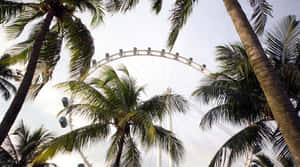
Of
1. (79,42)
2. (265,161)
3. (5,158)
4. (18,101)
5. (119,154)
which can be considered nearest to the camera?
(18,101)

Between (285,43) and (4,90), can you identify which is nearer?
(285,43)

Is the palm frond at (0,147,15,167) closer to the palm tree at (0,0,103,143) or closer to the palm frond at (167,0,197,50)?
the palm tree at (0,0,103,143)

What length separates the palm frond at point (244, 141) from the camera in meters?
6.83

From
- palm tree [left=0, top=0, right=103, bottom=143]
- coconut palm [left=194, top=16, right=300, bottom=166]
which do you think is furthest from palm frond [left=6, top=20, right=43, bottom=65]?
coconut palm [left=194, top=16, right=300, bottom=166]

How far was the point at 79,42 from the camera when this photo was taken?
7.07 m

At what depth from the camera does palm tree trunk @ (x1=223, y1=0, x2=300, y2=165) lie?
2680 millimetres

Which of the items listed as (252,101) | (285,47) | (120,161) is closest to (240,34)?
(252,101)

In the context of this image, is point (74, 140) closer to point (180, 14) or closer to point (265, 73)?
point (180, 14)

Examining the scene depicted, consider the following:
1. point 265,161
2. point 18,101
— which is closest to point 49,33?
point 18,101

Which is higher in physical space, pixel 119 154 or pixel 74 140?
pixel 74 140

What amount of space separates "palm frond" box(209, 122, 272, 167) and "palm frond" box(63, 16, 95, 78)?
494 centimetres

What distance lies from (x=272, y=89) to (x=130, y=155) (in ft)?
20.4

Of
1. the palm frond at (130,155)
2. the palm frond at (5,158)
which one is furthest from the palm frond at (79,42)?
the palm frond at (5,158)

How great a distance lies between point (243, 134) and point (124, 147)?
432 cm
